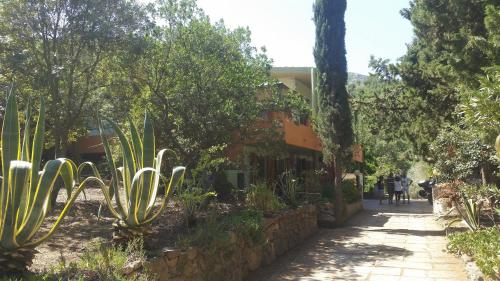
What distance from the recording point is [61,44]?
31.4 ft

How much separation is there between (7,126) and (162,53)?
6632 mm

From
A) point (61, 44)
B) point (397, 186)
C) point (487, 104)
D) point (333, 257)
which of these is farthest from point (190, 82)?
point (397, 186)

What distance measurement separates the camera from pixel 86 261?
17.0 feet

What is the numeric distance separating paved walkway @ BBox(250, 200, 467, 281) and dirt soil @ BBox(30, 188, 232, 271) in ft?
5.75

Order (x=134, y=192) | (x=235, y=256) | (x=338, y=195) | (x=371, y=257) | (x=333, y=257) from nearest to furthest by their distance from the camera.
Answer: (x=134, y=192), (x=235, y=256), (x=371, y=257), (x=333, y=257), (x=338, y=195)

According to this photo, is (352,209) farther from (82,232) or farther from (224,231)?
(82,232)

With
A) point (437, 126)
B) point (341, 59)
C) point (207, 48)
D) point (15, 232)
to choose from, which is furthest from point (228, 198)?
point (15, 232)

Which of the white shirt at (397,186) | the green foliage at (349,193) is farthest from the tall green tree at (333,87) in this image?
the white shirt at (397,186)

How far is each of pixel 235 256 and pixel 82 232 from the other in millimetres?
2454

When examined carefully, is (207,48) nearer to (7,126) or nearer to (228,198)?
(228,198)

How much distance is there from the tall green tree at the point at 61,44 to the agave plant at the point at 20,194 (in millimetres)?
4800

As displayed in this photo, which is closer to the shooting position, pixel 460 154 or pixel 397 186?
pixel 460 154

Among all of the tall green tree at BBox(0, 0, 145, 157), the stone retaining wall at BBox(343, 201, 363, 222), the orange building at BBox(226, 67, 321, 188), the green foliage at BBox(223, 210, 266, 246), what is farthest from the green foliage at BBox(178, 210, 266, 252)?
the stone retaining wall at BBox(343, 201, 363, 222)

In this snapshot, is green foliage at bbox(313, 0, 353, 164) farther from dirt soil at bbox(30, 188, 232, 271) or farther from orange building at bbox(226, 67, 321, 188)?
dirt soil at bbox(30, 188, 232, 271)
